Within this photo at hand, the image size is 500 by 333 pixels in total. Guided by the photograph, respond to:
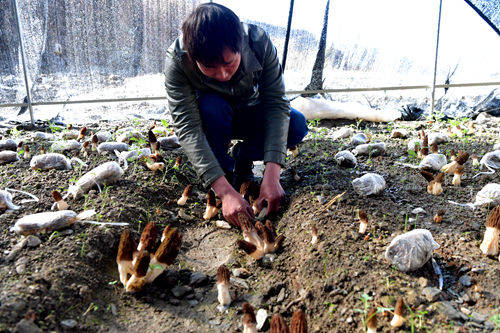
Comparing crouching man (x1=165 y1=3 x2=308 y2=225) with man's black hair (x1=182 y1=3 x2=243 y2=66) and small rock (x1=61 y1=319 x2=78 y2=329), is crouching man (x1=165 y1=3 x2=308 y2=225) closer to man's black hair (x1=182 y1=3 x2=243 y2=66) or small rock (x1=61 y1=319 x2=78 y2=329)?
man's black hair (x1=182 y1=3 x2=243 y2=66)

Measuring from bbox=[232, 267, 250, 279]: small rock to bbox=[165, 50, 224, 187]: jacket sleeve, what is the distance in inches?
24.6

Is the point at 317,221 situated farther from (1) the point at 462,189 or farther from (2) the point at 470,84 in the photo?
(2) the point at 470,84

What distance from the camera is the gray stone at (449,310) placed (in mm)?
1554

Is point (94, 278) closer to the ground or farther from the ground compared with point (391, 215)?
closer to the ground

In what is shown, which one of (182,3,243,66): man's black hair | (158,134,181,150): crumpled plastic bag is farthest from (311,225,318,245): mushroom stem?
(158,134,181,150): crumpled plastic bag

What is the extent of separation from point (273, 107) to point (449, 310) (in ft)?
5.74

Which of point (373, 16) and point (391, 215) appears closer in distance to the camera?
point (391, 215)

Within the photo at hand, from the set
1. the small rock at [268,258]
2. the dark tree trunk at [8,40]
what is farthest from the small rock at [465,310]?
the dark tree trunk at [8,40]

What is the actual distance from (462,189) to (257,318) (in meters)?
1.82

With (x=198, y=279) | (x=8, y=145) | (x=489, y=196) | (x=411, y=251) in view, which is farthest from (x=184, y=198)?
(x=8, y=145)

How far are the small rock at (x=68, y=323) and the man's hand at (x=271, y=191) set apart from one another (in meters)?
1.37

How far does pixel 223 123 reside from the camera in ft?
9.59

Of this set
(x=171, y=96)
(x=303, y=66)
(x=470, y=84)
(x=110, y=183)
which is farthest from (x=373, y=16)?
(x=110, y=183)

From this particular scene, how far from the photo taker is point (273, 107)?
2.83 m
